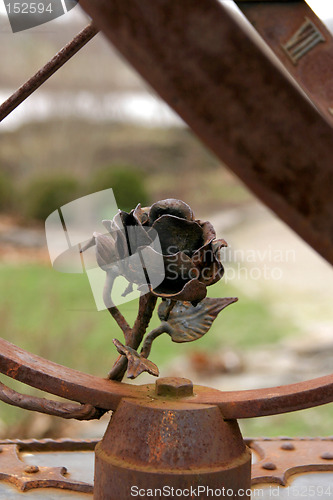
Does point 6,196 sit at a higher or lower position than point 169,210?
higher

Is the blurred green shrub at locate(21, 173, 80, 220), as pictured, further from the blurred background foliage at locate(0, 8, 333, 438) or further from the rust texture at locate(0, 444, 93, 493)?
the rust texture at locate(0, 444, 93, 493)

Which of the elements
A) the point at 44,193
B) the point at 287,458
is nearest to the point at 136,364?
the point at 287,458

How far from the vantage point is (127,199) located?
11.0 feet

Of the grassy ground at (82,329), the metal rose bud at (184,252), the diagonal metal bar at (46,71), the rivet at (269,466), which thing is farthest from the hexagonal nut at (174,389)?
the grassy ground at (82,329)

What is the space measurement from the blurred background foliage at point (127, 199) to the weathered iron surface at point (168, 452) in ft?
7.45

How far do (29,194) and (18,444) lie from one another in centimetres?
503

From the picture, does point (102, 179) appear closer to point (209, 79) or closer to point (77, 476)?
point (77, 476)

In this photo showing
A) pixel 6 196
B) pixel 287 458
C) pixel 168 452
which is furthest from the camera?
pixel 6 196

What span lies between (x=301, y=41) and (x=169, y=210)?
0.70 metres

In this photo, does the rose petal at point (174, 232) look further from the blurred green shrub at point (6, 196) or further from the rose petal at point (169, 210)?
the blurred green shrub at point (6, 196)

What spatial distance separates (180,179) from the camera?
768 cm

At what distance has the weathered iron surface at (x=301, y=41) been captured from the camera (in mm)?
426

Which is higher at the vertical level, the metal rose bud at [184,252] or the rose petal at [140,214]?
the rose petal at [140,214]

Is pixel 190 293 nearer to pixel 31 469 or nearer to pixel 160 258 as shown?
pixel 160 258
